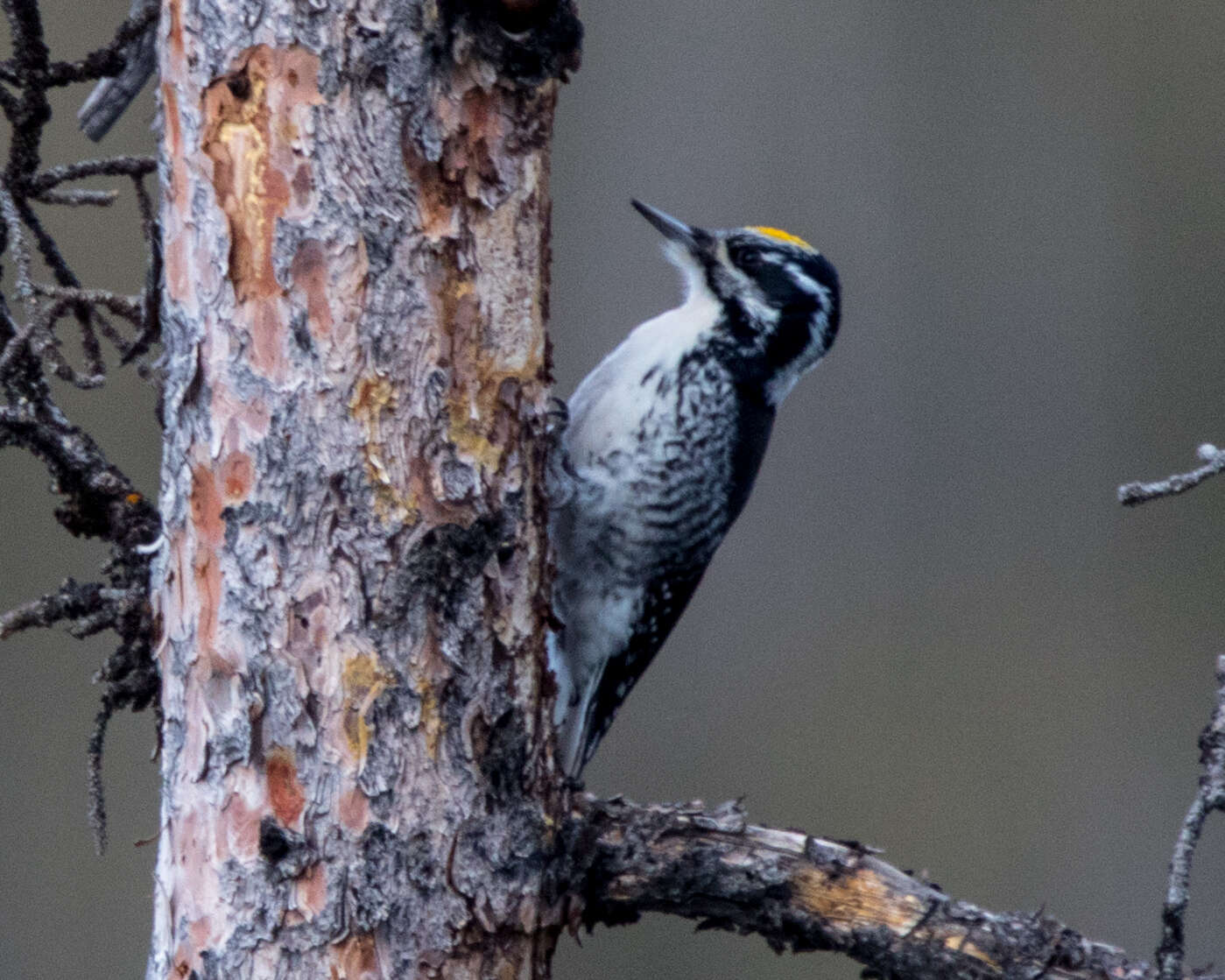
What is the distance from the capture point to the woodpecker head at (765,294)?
303cm

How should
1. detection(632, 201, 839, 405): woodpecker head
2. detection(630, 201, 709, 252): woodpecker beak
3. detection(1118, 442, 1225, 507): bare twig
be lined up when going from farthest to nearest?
detection(630, 201, 709, 252): woodpecker beak, detection(632, 201, 839, 405): woodpecker head, detection(1118, 442, 1225, 507): bare twig

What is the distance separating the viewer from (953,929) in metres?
2.04

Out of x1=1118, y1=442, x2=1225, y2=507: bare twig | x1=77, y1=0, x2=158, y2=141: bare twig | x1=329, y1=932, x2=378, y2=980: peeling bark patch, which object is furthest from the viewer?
x1=77, y1=0, x2=158, y2=141: bare twig

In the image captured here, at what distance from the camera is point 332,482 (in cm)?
188

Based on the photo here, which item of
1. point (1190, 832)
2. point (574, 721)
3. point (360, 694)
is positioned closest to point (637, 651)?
point (574, 721)

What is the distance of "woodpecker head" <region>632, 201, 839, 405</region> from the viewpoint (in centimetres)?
303

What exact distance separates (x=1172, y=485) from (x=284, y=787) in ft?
3.84

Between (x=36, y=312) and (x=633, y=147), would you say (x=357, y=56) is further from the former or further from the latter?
(x=633, y=147)

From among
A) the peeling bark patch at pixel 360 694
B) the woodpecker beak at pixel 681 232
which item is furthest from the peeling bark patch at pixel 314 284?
the woodpecker beak at pixel 681 232

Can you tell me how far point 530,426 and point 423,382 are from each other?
0.63ft

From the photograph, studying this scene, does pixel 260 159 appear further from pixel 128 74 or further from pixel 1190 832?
pixel 1190 832

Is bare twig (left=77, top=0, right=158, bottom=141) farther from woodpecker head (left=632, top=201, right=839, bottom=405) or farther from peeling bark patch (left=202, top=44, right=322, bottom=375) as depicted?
woodpecker head (left=632, top=201, right=839, bottom=405)

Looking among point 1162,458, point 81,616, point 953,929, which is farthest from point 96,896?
point 1162,458

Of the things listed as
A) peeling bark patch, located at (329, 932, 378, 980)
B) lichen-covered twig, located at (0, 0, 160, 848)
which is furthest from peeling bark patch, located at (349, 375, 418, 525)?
peeling bark patch, located at (329, 932, 378, 980)
